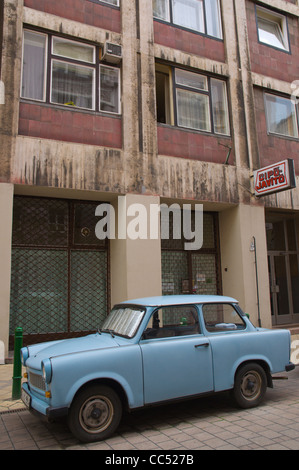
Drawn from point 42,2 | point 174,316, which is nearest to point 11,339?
point 174,316

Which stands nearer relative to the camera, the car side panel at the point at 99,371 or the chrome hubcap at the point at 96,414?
the car side panel at the point at 99,371

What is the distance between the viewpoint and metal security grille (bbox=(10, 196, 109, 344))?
956cm

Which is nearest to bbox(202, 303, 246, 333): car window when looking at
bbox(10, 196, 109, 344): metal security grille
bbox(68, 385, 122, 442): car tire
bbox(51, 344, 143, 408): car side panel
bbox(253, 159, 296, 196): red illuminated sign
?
bbox(51, 344, 143, 408): car side panel

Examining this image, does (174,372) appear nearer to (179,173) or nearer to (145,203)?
(145,203)

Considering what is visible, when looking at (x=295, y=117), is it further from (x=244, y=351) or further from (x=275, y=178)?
(x=244, y=351)

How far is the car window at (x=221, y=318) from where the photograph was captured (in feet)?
17.0

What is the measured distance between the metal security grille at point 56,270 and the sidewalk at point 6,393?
182 cm

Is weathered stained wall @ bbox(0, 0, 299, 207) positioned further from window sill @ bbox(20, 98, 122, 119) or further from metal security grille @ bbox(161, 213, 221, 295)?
metal security grille @ bbox(161, 213, 221, 295)

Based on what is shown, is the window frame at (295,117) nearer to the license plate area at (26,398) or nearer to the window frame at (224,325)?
the window frame at (224,325)

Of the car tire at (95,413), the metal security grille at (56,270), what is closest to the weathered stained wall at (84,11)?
the metal security grille at (56,270)

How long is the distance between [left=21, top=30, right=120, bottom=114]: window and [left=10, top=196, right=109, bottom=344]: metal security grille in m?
2.70

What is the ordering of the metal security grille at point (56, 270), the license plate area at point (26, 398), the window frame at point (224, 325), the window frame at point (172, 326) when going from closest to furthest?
the license plate area at point (26, 398) < the window frame at point (172, 326) < the window frame at point (224, 325) < the metal security grille at point (56, 270)

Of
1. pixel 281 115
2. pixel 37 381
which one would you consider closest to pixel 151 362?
pixel 37 381

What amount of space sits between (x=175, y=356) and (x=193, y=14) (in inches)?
454
